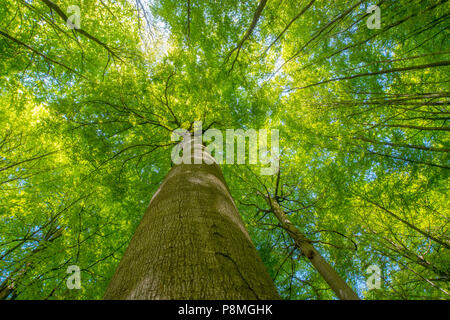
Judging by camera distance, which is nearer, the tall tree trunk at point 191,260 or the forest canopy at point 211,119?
the tall tree trunk at point 191,260

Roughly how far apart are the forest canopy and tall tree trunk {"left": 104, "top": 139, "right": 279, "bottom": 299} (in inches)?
111

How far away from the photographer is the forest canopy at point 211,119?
3652 millimetres

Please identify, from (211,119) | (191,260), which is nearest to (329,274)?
(191,260)

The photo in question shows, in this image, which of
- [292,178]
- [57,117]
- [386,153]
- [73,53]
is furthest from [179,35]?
[386,153]

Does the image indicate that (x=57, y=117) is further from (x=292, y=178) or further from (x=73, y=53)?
(x=292, y=178)

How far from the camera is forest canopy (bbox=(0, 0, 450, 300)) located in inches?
144

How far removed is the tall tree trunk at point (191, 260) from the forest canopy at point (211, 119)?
2.83 m

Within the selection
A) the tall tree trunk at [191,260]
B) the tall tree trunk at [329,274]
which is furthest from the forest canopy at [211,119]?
the tall tree trunk at [191,260]

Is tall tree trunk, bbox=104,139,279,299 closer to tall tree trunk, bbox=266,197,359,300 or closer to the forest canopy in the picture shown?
tall tree trunk, bbox=266,197,359,300

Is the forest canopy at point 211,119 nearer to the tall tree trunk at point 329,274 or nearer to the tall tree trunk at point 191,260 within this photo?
the tall tree trunk at point 329,274

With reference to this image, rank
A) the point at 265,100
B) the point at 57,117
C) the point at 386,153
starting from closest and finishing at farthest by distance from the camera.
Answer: the point at 57,117 < the point at 386,153 < the point at 265,100
